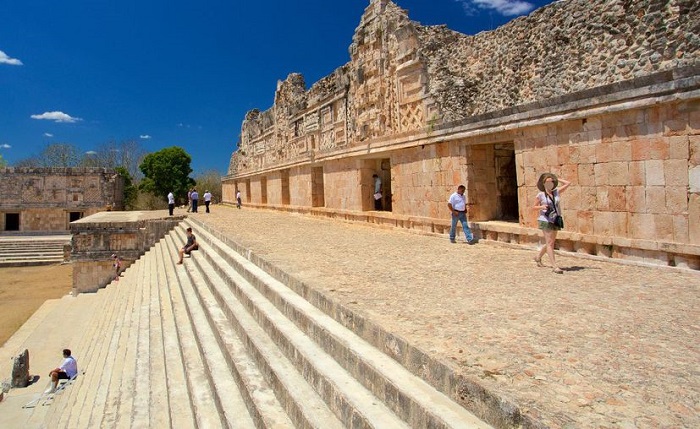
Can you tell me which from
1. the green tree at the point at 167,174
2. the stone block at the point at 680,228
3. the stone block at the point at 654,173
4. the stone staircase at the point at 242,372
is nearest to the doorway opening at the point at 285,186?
the stone staircase at the point at 242,372

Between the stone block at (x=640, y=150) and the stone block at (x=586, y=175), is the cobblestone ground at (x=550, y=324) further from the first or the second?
the stone block at (x=640, y=150)

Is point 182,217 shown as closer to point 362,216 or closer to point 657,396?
point 362,216

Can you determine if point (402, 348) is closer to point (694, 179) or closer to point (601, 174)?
point (694, 179)

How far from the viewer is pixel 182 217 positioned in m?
17.8

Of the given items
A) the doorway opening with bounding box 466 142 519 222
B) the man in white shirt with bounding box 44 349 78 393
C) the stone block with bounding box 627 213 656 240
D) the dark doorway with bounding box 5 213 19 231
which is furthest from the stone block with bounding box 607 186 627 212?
the dark doorway with bounding box 5 213 19 231

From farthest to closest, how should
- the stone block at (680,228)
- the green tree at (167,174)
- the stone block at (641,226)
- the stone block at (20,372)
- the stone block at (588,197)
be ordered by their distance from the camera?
1. the green tree at (167,174)
2. the stone block at (20,372)
3. the stone block at (588,197)
4. the stone block at (641,226)
5. the stone block at (680,228)

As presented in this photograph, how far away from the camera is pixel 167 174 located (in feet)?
129

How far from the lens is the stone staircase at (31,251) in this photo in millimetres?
24283

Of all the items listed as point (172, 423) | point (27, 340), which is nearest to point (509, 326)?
point (172, 423)

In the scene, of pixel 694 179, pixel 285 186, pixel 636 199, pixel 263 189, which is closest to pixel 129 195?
pixel 263 189

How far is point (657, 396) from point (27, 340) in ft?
47.3

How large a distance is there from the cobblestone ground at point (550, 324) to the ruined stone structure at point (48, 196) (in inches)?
1301

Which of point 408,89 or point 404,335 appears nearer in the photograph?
point 404,335

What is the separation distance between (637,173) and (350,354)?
4.17 metres
